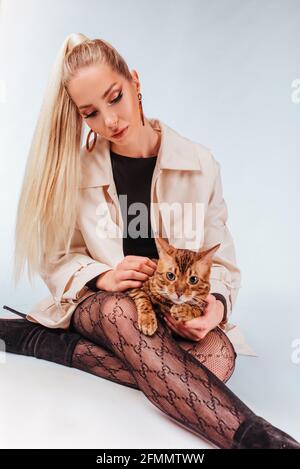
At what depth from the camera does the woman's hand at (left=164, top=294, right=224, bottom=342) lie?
1.50m

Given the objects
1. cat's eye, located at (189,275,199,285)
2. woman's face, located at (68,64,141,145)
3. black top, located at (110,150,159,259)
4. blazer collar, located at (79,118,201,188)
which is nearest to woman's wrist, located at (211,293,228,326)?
cat's eye, located at (189,275,199,285)

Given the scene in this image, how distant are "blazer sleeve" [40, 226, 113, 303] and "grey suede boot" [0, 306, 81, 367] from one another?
108 mm

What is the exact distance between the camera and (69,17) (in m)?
1.85

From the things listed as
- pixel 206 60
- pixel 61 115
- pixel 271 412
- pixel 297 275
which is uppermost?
pixel 206 60

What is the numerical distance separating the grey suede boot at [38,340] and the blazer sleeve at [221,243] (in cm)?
43

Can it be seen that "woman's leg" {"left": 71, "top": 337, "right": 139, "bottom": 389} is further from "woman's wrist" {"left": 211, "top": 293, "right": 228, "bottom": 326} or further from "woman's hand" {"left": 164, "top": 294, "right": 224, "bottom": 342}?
"woman's wrist" {"left": 211, "top": 293, "right": 228, "bottom": 326}

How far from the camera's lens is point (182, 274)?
148 cm

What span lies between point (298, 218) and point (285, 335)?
0.36m

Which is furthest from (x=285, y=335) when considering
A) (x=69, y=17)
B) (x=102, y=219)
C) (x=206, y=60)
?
(x=69, y=17)

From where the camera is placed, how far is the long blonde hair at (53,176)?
161 centimetres

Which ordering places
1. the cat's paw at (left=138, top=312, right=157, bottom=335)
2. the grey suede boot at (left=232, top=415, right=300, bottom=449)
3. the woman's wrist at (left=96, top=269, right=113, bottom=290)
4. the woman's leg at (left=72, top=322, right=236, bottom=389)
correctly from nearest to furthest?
1. the grey suede boot at (left=232, top=415, right=300, bottom=449)
2. the cat's paw at (left=138, top=312, right=157, bottom=335)
3. the woman's leg at (left=72, top=322, right=236, bottom=389)
4. the woman's wrist at (left=96, top=269, right=113, bottom=290)

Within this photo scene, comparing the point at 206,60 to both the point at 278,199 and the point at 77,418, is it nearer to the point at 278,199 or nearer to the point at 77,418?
the point at 278,199

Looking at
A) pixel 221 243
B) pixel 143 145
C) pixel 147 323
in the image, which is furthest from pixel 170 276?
pixel 143 145

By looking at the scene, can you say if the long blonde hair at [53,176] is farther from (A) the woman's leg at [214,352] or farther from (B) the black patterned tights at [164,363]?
(A) the woman's leg at [214,352]
